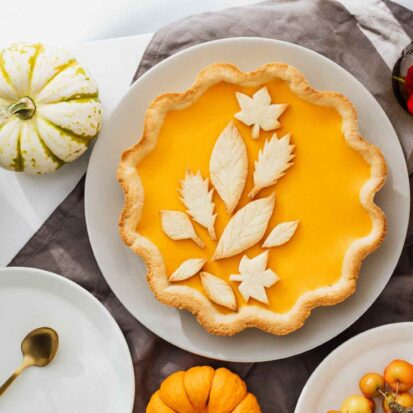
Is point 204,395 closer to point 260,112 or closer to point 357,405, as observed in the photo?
point 357,405

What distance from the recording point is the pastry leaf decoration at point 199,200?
5.47 ft

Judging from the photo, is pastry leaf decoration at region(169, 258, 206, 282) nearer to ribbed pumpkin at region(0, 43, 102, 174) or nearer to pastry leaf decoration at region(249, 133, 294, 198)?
pastry leaf decoration at region(249, 133, 294, 198)

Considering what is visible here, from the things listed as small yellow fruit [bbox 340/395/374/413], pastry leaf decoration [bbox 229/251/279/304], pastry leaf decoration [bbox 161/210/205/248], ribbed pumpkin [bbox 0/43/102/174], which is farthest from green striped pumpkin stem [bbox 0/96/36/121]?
small yellow fruit [bbox 340/395/374/413]

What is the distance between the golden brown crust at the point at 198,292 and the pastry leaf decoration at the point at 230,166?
142 millimetres

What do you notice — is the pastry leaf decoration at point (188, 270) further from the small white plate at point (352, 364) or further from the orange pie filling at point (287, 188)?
the small white plate at point (352, 364)

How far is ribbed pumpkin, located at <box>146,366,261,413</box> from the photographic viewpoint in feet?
5.65

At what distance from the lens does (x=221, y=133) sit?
5.52 ft

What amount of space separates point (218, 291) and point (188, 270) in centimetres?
10

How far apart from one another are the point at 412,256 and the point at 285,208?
0.44 metres

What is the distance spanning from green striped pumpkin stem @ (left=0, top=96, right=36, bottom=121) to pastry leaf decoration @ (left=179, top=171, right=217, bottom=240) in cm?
42

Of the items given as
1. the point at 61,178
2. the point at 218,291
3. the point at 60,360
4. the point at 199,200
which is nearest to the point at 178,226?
the point at 199,200

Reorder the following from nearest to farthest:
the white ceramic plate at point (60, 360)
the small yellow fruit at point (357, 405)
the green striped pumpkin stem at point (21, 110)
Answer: the green striped pumpkin stem at point (21, 110) < the small yellow fruit at point (357, 405) < the white ceramic plate at point (60, 360)

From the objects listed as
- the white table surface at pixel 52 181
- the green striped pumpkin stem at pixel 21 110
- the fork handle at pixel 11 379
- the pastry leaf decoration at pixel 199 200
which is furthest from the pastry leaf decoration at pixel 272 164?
the fork handle at pixel 11 379

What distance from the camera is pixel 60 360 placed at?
6.04 feet
